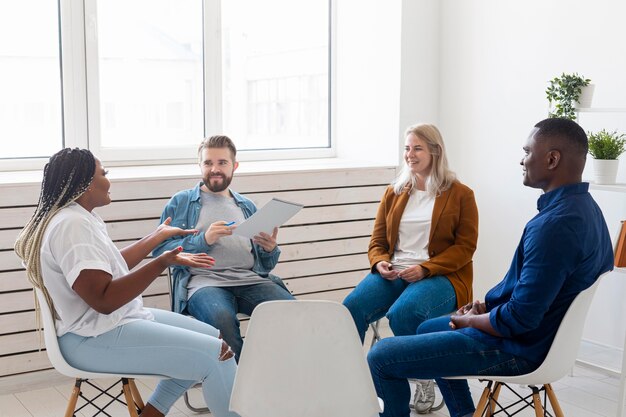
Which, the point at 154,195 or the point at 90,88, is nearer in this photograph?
the point at 154,195

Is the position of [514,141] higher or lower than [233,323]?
higher

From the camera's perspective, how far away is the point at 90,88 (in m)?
Answer: 4.14

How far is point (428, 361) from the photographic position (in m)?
2.48

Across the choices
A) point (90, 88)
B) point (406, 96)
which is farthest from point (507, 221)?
point (90, 88)

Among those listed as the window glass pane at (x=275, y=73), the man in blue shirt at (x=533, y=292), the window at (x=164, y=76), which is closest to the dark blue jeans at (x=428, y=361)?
the man in blue shirt at (x=533, y=292)

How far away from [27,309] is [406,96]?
2.40 m

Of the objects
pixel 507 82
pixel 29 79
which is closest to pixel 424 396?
pixel 507 82

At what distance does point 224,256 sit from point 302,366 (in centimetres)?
139

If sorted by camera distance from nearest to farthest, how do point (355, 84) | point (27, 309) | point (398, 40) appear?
point (27, 309) → point (398, 40) → point (355, 84)

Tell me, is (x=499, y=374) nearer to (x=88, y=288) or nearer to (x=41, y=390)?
(x=88, y=288)

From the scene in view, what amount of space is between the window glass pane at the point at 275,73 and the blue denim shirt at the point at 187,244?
1337mm

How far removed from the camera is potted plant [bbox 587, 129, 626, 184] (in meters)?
3.51

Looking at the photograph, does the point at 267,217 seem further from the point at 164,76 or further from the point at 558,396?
the point at 164,76

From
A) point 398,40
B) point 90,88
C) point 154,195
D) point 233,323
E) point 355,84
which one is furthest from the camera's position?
point 355,84
